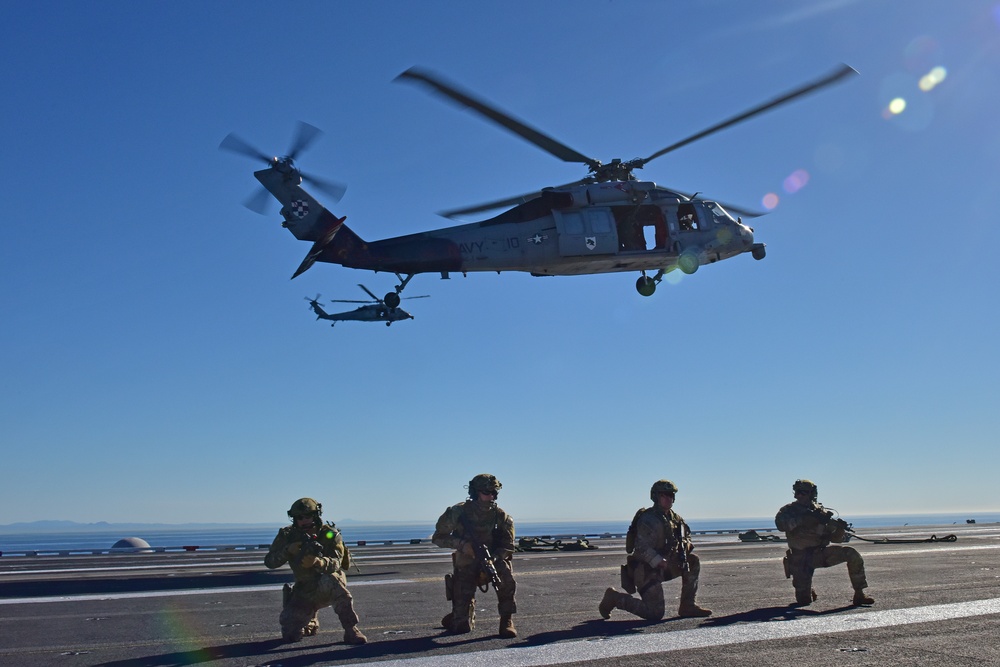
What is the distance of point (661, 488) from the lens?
1042 centimetres

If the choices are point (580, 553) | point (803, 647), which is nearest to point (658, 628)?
point (803, 647)

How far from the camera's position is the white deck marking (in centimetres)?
739

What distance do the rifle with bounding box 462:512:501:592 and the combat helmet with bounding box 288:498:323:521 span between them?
169cm

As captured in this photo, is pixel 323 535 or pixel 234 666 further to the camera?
pixel 323 535

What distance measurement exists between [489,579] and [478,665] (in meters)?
2.16

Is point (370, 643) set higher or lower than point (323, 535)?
lower

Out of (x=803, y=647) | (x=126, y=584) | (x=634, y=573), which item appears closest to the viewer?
(x=803, y=647)

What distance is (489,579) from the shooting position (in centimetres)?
926

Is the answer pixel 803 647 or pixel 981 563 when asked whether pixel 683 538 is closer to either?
pixel 803 647

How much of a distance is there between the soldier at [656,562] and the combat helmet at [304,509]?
372 centimetres

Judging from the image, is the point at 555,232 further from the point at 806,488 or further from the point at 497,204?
the point at 806,488

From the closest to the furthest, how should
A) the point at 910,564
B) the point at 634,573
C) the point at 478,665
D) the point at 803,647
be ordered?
Result: the point at 478,665, the point at 803,647, the point at 634,573, the point at 910,564

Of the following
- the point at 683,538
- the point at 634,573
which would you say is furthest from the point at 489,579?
the point at 683,538

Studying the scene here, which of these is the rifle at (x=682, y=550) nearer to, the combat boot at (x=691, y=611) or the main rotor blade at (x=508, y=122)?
the combat boot at (x=691, y=611)
